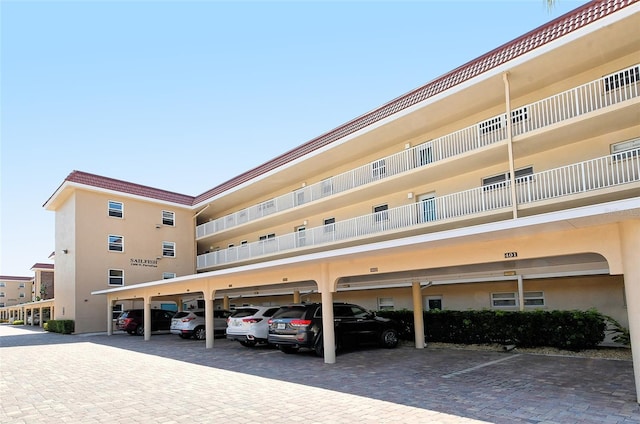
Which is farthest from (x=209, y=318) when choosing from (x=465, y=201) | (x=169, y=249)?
(x=169, y=249)

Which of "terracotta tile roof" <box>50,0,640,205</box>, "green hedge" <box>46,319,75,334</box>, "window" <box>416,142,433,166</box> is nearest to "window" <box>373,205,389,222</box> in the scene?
"window" <box>416,142,433,166</box>

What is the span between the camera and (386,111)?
19562 millimetres

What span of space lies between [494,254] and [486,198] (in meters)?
8.63

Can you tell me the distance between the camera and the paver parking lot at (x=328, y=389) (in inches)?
272

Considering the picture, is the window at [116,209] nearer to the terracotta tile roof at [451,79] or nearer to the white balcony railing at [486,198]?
the terracotta tile roof at [451,79]

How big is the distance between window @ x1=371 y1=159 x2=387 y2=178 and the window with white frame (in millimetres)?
7367

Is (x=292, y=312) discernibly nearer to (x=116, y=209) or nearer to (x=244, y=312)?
(x=244, y=312)

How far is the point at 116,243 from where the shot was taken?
1156 inches

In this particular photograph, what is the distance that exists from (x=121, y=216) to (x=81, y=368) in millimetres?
18889

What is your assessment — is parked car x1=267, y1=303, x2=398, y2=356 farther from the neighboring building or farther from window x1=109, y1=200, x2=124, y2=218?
the neighboring building

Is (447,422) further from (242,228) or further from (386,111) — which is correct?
(242,228)

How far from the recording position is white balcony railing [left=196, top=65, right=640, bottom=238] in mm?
14172

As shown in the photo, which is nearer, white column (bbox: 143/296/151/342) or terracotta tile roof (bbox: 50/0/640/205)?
terracotta tile roof (bbox: 50/0/640/205)

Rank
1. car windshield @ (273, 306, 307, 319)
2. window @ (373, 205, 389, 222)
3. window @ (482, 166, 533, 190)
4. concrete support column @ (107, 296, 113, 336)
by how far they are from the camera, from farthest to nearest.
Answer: concrete support column @ (107, 296, 113, 336) < window @ (373, 205, 389, 222) < window @ (482, 166, 533, 190) < car windshield @ (273, 306, 307, 319)
